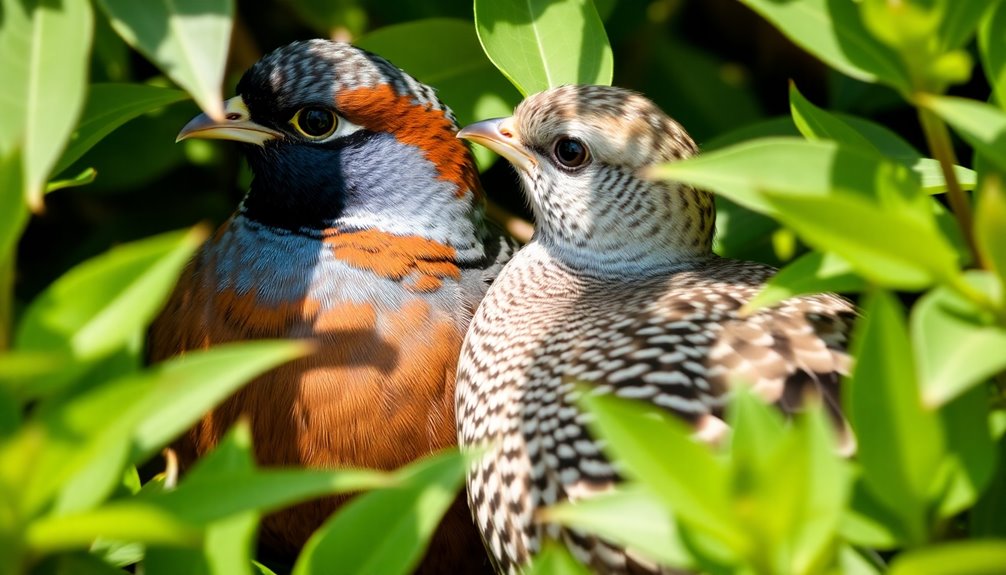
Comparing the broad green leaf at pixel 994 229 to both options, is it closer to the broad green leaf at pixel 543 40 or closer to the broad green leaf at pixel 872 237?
the broad green leaf at pixel 872 237

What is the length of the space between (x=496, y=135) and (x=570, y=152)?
194 mm

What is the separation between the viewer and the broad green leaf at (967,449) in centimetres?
155

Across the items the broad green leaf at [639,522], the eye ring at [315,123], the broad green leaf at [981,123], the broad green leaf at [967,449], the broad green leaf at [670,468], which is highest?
the broad green leaf at [981,123]

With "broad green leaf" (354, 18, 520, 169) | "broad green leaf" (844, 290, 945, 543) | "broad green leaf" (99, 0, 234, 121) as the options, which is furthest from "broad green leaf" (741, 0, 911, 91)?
"broad green leaf" (354, 18, 520, 169)

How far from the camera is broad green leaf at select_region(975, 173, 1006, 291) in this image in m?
1.43

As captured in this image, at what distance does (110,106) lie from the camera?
93.6 inches

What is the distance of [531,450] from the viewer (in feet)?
7.61

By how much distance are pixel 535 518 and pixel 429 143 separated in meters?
1.30

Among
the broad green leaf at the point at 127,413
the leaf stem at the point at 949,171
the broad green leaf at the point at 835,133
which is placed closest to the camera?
the broad green leaf at the point at 127,413

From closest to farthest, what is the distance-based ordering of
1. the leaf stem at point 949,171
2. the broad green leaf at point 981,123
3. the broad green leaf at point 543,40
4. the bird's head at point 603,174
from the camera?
the broad green leaf at point 981,123
the leaf stem at point 949,171
the broad green leaf at point 543,40
the bird's head at point 603,174

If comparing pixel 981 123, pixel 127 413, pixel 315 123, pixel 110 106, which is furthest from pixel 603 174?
pixel 127 413

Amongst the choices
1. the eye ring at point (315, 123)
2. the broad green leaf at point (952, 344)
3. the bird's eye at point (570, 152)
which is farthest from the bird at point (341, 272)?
the broad green leaf at point (952, 344)

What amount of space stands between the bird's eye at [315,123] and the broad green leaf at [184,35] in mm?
1184

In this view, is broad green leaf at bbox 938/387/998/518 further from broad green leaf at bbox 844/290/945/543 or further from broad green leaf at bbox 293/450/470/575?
broad green leaf at bbox 293/450/470/575
